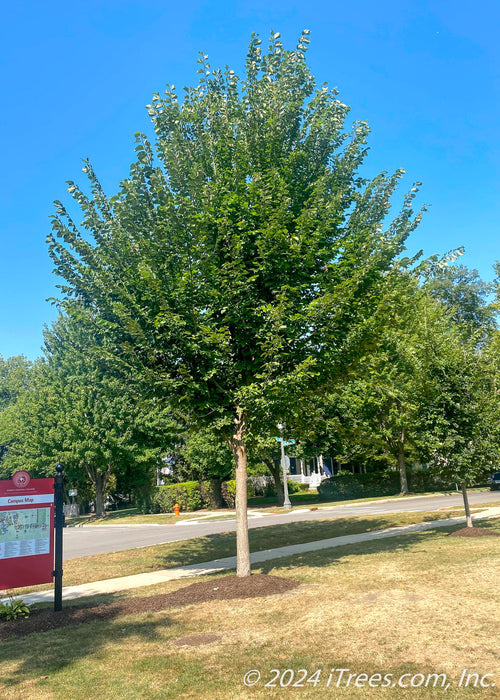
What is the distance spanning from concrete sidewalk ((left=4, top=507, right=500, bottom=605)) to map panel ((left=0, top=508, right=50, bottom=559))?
1849 mm

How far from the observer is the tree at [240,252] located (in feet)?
30.2

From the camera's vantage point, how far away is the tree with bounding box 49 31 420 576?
9211mm

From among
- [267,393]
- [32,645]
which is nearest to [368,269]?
[267,393]

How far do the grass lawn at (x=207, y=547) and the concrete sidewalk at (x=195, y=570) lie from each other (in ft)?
2.12

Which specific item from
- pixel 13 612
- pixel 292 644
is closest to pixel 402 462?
pixel 13 612

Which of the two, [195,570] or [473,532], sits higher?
[473,532]

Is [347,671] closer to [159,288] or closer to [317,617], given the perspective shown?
[317,617]

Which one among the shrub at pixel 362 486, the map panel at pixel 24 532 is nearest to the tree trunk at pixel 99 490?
the shrub at pixel 362 486

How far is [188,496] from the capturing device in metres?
37.7

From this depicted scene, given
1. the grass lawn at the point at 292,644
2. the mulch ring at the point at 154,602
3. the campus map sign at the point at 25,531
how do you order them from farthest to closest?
1. the campus map sign at the point at 25,531
2. the mulch ring at the point at 154,602
3. the grass lawn at the point at 292,644

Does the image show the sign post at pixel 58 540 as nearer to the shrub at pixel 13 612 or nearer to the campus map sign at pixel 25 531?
the campus map sign at pixel 25 531

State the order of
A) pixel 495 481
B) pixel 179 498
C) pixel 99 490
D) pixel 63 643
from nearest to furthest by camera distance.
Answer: pixel 63 643 < pixel 495 481 < pixel 179 498 < pixel 99 490

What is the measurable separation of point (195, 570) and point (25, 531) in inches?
180

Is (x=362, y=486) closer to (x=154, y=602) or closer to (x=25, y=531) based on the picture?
(x=154, y=602)
